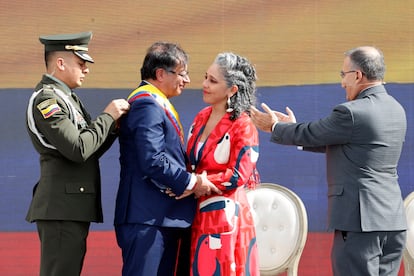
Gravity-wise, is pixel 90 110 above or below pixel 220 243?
above

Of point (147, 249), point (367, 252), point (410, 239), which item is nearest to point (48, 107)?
point (147, 249)

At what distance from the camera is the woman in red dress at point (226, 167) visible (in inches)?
134

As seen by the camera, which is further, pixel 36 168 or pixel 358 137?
pixel 36 168

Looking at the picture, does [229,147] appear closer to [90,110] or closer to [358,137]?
[358,137]

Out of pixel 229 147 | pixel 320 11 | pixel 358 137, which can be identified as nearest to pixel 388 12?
pixel 320 11

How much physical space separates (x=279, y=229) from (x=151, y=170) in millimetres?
982

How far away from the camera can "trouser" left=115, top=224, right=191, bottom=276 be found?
11.1 feet

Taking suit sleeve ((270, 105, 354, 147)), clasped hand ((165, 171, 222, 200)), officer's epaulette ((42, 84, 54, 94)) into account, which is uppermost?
officer's epaulette ((42, 84, 54, 94))

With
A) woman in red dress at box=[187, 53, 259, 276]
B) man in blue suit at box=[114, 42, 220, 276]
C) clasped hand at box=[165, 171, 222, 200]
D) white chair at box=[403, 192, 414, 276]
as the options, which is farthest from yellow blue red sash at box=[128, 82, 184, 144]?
A: white chair at box=[403, 192, 414, 276]

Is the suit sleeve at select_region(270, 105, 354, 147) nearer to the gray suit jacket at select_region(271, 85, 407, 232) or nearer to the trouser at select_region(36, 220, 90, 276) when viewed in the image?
the gray suit jacket at select_region(271, 85, 407, 232)

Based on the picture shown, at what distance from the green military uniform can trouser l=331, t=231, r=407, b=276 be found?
3.45 ft

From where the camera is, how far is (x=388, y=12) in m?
4.61

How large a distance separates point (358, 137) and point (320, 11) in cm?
133

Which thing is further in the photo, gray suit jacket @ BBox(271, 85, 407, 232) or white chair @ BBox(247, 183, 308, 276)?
white chair @ BBox(247, 183, 308, 276)
